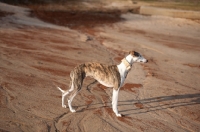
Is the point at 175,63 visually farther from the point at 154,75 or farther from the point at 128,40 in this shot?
the point at 128,40

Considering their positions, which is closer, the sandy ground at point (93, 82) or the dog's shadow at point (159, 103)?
the sandy ground at point (93, 82)

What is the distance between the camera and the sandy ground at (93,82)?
7.87m

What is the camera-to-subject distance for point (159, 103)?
9.58 metres

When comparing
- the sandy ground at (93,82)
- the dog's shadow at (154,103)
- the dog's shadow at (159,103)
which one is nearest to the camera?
the sandy ground at (93,82)

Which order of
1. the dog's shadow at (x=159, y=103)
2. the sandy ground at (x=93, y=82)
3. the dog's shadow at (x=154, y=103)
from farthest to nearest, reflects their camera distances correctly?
the dog's shadow at (x=159, y=103) → the dog's shadow at (x=154, y=103) → the sandy ground at (x=93, y=82)

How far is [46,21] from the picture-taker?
24.3 meters

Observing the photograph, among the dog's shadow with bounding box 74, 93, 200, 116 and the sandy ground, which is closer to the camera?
the sandy ground

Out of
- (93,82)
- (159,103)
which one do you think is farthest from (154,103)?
(93,82)

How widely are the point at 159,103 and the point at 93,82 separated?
2685 mm

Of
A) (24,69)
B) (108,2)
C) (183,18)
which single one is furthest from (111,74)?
(108,2)

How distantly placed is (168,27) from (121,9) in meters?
8.15

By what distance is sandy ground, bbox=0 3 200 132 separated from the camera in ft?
25.8

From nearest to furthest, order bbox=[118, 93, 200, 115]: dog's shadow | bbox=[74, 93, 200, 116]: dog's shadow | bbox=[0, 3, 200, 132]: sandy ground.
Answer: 1. bbox=[0, 3, 200, 132]: sandy ground
2. bbox=[74, 93, 200, 116]: dog's shadow
3. bbox=[118, 93, 200, 115]: dog's shadow

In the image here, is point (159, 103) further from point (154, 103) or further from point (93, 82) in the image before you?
point (93, 82)
